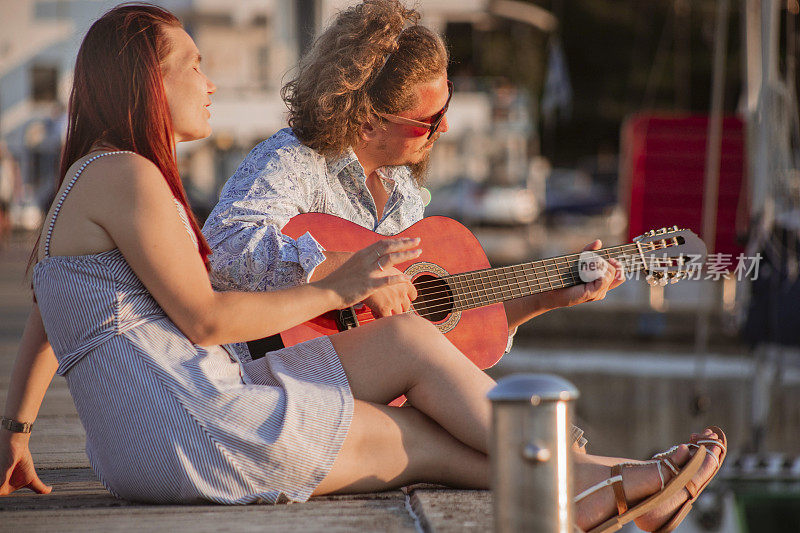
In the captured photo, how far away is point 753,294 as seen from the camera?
6242mm

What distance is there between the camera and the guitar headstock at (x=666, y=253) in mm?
3508

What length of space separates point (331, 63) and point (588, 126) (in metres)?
38.0

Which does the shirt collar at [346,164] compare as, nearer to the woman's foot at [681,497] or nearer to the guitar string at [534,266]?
the guitar string at [534,266]

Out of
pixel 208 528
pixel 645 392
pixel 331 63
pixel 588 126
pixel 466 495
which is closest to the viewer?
pixel 208 528

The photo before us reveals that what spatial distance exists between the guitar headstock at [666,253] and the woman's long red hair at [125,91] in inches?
69.7

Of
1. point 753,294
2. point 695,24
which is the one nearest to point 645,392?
point 753,294

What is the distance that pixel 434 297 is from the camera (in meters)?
3.27

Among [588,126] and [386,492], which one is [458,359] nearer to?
[386,492]

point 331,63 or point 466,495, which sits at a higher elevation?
point 331,63

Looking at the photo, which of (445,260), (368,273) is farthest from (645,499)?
(445,260)

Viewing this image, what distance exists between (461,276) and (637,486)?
101 centimetres

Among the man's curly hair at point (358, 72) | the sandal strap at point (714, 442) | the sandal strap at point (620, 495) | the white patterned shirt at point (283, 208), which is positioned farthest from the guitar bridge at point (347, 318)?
the sandal strap at point (714, 442)

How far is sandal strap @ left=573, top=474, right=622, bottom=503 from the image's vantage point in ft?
8.15

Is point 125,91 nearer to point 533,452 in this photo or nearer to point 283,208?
point 283,208
